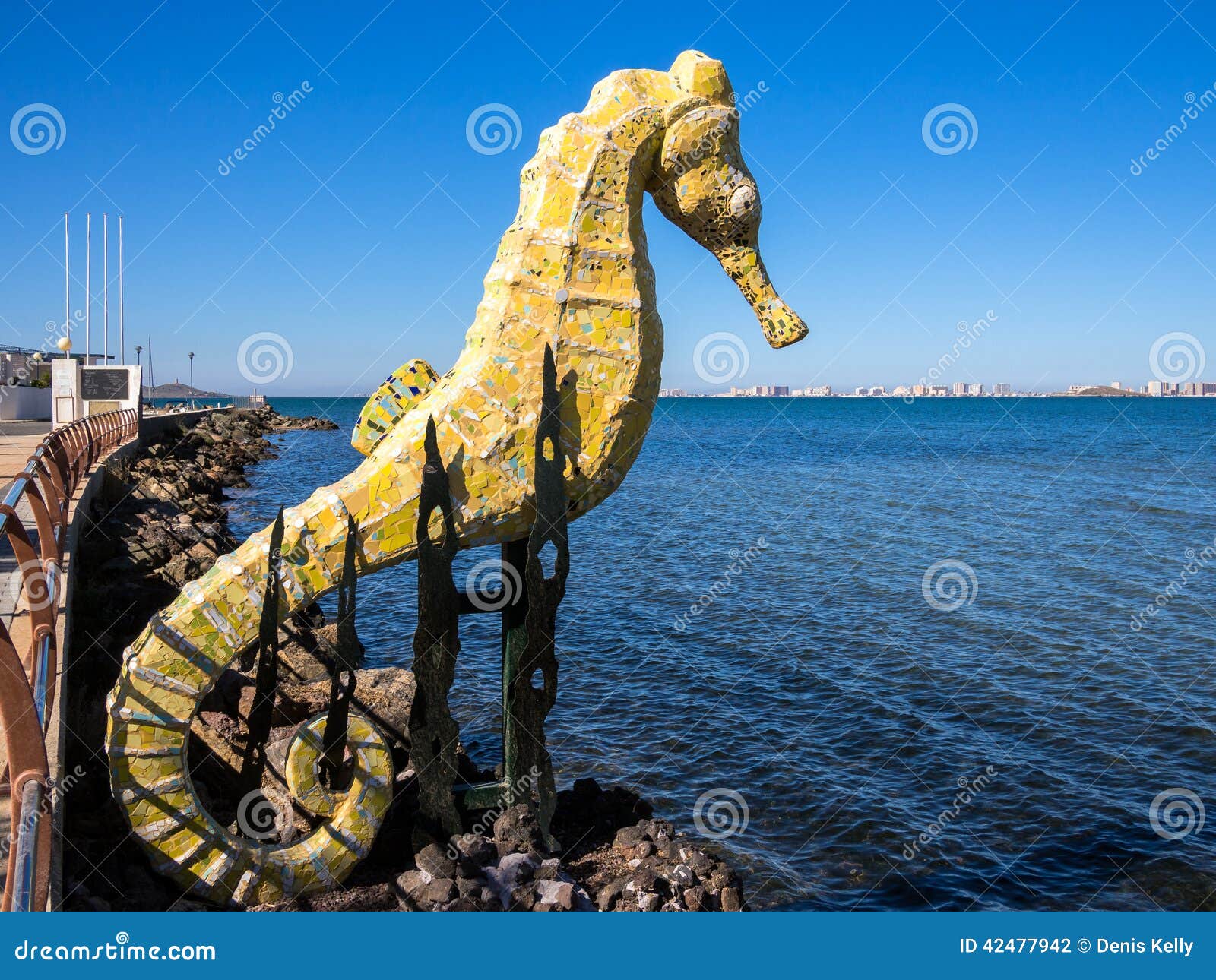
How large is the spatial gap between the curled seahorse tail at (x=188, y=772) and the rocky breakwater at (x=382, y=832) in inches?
7.8

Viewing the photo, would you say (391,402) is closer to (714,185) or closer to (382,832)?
(714,185)

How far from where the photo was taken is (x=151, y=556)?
12727mm

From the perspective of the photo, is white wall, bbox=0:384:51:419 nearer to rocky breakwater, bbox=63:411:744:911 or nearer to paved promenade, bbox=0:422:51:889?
paved promenade, bbox=0:422:51:889

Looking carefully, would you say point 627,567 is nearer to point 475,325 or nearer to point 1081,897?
point 1081,897

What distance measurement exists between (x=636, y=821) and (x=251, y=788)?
9.61 ft

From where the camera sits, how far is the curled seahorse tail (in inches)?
199

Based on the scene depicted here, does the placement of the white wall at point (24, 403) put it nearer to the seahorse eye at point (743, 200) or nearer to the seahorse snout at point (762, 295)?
the seahorse snout at point (762, 295)

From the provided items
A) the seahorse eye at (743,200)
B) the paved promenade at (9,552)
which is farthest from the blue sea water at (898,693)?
the seahorse eye at (743,200)

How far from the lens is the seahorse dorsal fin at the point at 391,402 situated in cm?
Answer: 589

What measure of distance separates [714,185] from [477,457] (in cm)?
234

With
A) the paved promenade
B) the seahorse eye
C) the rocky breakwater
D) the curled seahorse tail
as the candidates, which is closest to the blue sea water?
the rocky breakwater

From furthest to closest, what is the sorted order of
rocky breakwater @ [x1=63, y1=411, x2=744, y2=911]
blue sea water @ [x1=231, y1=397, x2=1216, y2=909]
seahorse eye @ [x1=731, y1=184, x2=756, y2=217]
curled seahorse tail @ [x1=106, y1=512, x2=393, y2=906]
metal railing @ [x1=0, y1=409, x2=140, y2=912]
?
1. blue sea water @ [x1=231, y1=397, x2=1216, y2=909]
2. seahorse eye @ [x1=731, y1=184, x2=756, y2=217]
3. rocky breakwater @ [x1=63, y1=411, x2=744, y2=911]
4. curled seahorse tail @ [x1=106, y1=512, x2=393, y2=906]
5. metal railing @ [x1=0, y1=409, x2=140, y2=912]

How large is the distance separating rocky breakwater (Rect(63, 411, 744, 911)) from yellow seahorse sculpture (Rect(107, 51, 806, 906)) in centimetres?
36

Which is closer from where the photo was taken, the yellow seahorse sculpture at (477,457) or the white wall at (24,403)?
the yellow seahorse sculpture at (477,457)
